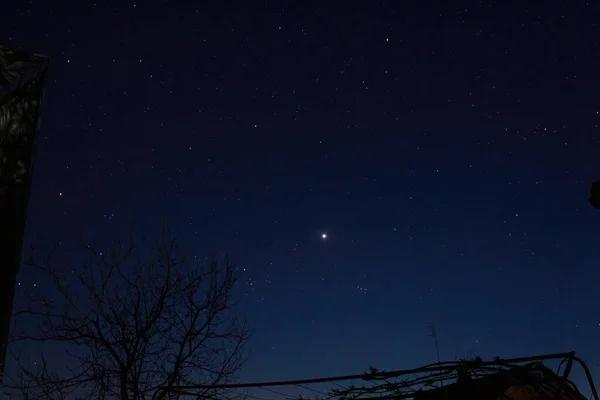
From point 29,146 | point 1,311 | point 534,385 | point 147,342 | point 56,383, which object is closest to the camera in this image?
point 1,311

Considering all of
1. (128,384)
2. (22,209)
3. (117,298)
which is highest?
(117,298)

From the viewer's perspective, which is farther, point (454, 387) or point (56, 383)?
point (56, 383)

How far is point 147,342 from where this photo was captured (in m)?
12.6

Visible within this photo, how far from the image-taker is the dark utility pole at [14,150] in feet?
2.63

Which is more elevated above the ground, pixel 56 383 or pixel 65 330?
pixel 65 330

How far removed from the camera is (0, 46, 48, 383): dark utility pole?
80cm

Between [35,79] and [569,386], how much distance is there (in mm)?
7942

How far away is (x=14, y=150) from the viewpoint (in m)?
0.88

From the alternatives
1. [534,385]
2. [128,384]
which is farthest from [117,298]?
[534,385]

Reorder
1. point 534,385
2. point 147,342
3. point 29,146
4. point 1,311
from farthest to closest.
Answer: point 147,342 < point 534,385 < point 29,146 < point 1,311

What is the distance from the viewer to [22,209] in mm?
852

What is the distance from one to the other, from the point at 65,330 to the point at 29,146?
12951 millimetres

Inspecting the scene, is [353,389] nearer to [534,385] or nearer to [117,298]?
[534,385]

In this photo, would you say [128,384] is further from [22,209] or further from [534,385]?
[22,209]
